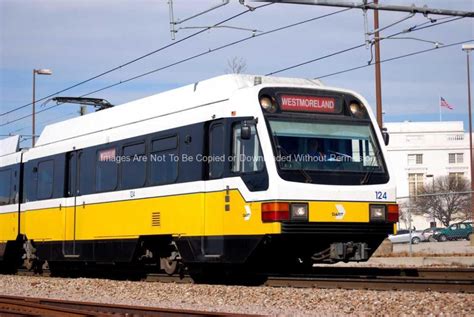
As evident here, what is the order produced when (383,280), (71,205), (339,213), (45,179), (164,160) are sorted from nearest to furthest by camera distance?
(383,280), (339,213), (164,160), (71,205), (45,179)

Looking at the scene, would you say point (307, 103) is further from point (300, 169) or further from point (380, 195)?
point (380, 195)

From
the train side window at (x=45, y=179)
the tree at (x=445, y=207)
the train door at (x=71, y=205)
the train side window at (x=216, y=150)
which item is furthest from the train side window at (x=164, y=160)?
the tree at (x=445, y=207)

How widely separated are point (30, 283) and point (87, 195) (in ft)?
7.57

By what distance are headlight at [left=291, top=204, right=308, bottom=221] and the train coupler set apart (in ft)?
3.12

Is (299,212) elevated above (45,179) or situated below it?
below

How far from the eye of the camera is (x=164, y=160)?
15297 millimetres

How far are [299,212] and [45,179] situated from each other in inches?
371

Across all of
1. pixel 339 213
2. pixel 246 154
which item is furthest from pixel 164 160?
pixel 339 213

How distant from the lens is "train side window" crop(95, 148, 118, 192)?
1703cm

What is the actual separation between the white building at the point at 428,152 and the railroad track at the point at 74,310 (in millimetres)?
72436

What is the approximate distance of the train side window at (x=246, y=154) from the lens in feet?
43.1

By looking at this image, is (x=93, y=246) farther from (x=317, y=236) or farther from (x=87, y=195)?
(x=317, y=236)

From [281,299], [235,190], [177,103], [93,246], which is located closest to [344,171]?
[235,190]

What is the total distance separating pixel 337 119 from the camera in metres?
14.0
